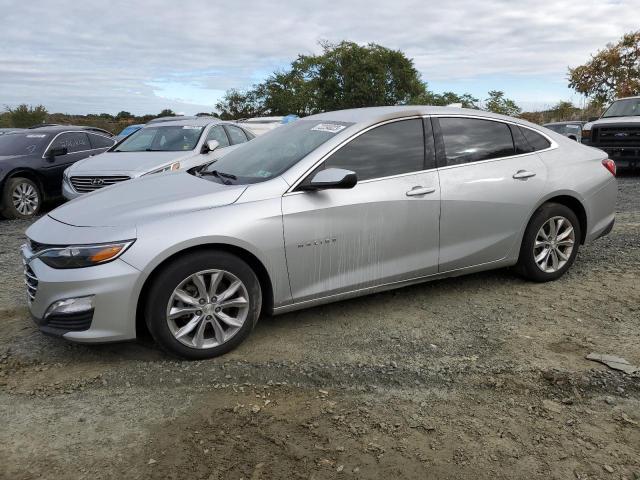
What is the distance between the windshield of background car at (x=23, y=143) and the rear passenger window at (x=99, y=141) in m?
0.92

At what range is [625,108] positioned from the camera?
43.2ft

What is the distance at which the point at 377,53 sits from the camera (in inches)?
1415

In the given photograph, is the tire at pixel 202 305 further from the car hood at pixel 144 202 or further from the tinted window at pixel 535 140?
the tinted window at pixel 535 140

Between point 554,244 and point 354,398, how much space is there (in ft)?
8.98

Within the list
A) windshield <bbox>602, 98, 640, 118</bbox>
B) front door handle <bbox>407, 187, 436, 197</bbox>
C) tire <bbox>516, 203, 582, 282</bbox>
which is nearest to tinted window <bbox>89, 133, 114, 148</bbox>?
front door handle <bbox>407, 187, 436, 197</bbox>

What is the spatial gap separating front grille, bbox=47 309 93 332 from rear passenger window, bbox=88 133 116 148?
8.22m

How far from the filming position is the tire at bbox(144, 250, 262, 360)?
136 inches

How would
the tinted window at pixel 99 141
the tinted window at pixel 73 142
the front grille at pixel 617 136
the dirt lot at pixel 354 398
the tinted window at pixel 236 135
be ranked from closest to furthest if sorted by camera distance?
1. the dirt lot at pixel 354 398
2. the tinted window at pixel 236 135
3. the tinted window at pixel 73 142
4. the tinted window at pixel 99 141
5. the front grille at pixel 617 136

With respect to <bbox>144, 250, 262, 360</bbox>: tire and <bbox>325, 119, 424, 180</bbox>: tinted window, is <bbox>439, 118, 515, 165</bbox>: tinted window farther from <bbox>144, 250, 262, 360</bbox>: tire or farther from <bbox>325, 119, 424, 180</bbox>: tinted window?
<bbox>144, 250, 262, 360</bbox>: tire

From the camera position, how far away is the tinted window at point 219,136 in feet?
30.6

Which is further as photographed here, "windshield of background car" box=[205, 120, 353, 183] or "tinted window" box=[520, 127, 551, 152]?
"tinted window" box=[520, 127, 551, 152]

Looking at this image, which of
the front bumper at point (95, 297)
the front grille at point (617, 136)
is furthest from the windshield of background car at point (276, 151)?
the front grille at point (617, 136)

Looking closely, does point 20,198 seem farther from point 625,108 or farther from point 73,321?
point 625,108

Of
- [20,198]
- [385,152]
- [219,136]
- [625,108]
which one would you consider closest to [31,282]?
[385,152]
